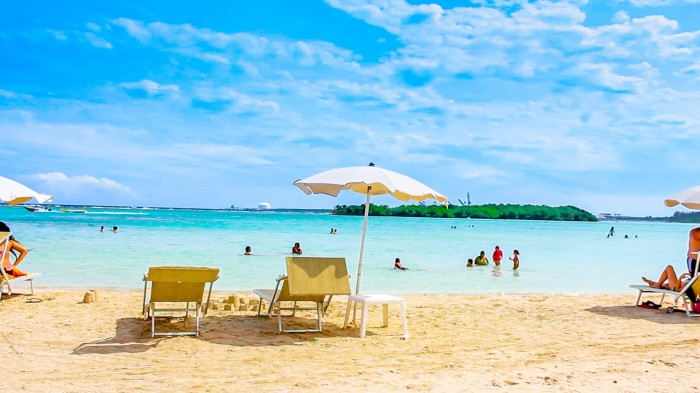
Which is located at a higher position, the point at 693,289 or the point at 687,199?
the point at 687,199

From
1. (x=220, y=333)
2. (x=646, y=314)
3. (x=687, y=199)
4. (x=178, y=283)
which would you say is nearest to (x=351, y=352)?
(x=220, y=333)

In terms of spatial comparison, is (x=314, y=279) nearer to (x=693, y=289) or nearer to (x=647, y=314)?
(x=647, y=314)

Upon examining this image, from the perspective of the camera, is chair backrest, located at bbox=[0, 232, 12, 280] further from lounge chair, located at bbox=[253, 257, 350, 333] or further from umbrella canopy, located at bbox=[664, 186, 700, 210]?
umbrella canopy, located at bbox=[664, 186, 700, 210]

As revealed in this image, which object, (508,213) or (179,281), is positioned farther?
(508,213)

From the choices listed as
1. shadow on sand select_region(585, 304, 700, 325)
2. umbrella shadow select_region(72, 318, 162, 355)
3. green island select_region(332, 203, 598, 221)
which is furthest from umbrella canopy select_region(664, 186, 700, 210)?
green island select_region(332, 203, 598, 221)

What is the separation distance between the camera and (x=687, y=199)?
26.7 feet

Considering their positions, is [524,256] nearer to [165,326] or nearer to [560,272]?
[560,272]

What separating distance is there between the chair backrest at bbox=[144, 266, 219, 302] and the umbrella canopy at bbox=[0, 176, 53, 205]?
3855 mm

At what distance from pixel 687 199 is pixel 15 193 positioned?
9.81 metres

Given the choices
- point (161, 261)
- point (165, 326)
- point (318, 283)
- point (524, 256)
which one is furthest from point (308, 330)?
point (524, 256)

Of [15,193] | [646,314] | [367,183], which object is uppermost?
[367,183]

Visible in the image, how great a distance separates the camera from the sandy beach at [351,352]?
439cm

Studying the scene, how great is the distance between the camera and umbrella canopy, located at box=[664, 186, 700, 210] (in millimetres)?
8070

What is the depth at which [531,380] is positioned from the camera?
14.9 feet
